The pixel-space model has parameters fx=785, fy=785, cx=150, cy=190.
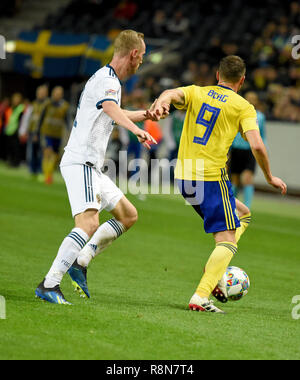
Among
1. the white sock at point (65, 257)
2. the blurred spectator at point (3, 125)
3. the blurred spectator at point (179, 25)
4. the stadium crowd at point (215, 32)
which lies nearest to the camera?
the white sock at point (65, 257)

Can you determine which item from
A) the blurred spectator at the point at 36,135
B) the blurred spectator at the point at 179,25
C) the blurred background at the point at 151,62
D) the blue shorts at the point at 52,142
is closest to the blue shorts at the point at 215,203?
the blurred background at the point at 151,62

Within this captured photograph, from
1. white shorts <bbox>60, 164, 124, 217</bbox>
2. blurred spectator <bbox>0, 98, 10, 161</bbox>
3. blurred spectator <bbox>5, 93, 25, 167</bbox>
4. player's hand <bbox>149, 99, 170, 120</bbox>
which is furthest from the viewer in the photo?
blurred spectator <bbox>0, 98, 10, 161</bbox>

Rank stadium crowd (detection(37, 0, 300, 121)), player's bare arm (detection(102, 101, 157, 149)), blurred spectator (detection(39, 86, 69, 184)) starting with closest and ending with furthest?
player's bare arm (detection(102, 101, 157, 149)) < blurred spectator (detection(39, 86, 69, 184)) < stadium crowd (detection(37, 0, 300, 121))

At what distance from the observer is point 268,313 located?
7.21m

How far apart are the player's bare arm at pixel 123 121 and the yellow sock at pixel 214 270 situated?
1.25m

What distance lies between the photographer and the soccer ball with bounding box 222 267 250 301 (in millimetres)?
7293

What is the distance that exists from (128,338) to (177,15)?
25.5 meters

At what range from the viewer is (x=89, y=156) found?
22.5 feet

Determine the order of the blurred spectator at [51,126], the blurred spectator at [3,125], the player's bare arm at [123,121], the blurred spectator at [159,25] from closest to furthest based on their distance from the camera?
the player's bare arm at [123,121]
the blurred spectator at [51,126]
the blurred spectator at [3,125]
the blurred spectator at [159,25]

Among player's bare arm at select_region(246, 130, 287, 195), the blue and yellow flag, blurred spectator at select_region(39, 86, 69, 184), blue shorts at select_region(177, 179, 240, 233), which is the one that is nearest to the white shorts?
blue shorts at select_region(177, 179, 240, 233)

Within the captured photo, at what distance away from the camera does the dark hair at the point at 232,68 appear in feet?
23.5

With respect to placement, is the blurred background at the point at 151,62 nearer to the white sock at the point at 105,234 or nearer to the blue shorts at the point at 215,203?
the white sock at the point at 105,234

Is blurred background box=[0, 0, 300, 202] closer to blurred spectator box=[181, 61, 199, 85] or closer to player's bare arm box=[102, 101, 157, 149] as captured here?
blurred spectator box=[181, 61, 199, 85]

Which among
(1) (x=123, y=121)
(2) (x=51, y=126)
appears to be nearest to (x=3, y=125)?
(2) (x=51, y=126)
